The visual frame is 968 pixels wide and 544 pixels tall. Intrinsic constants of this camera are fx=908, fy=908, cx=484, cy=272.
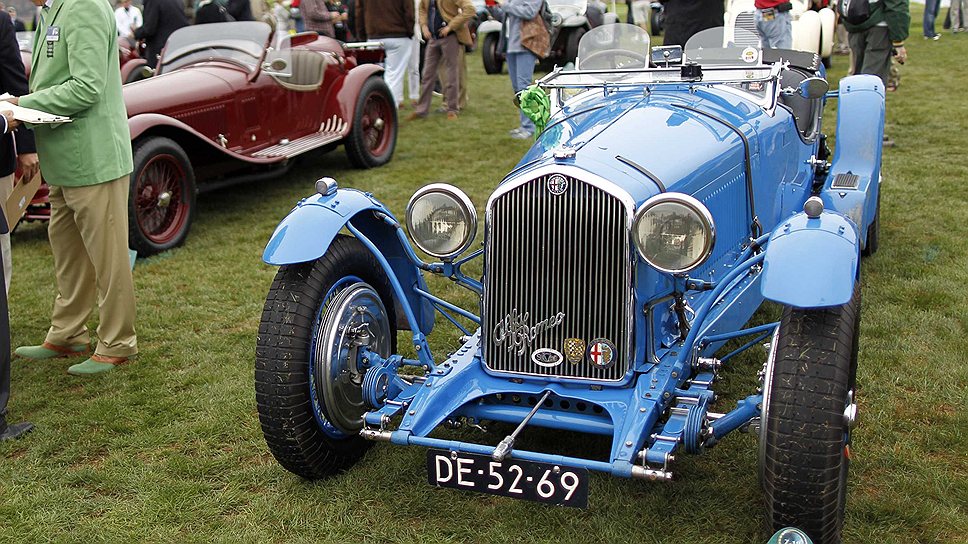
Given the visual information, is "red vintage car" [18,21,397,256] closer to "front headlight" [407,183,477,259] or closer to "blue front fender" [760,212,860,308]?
"front headlight" [407,183,477,259]

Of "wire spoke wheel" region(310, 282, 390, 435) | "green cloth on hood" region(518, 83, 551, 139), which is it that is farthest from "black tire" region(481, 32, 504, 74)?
"wire spoke wheel" region(310, 282, 390, 435)

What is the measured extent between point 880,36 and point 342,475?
20.3 feet

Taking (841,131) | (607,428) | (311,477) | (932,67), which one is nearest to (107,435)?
(311,477)

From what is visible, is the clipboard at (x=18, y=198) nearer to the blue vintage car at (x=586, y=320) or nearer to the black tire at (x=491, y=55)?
the blue vintage car at (x=586, y=320)

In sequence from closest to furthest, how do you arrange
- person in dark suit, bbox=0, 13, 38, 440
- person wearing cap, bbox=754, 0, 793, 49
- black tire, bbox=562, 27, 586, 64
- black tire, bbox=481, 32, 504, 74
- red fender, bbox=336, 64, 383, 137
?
person in dark suit, bbox=0, 13, 38, 440 → red fender, bbox=336, 64, 383, 137 → person wearing cap, bbox=754, 0, 793, 49 → black tire, bbox=562, 27, 586, 64 → black tire, bbox=481, 32, 504, 74

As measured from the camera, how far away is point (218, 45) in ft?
25.5

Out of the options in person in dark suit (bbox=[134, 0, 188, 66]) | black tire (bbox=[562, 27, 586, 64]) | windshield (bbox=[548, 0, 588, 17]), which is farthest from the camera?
windshield (bbox=[548, 0, 588, 17])

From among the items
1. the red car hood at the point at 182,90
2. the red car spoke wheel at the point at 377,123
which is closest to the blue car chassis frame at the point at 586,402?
the red car hood at the point at 182,90

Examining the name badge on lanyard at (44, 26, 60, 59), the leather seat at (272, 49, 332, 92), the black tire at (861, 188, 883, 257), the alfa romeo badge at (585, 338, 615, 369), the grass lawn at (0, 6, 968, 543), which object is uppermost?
the name badge on lanyard at (44, 26, 60, 59)

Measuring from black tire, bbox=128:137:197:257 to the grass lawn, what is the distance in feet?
0.85

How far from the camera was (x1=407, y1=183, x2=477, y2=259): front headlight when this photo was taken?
10.7 ft

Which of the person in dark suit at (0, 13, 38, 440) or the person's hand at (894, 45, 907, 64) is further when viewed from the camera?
the person's hand at (894, 45, 907, 64)

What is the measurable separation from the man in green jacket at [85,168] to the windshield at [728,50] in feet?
9.35

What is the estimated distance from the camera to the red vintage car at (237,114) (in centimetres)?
640
